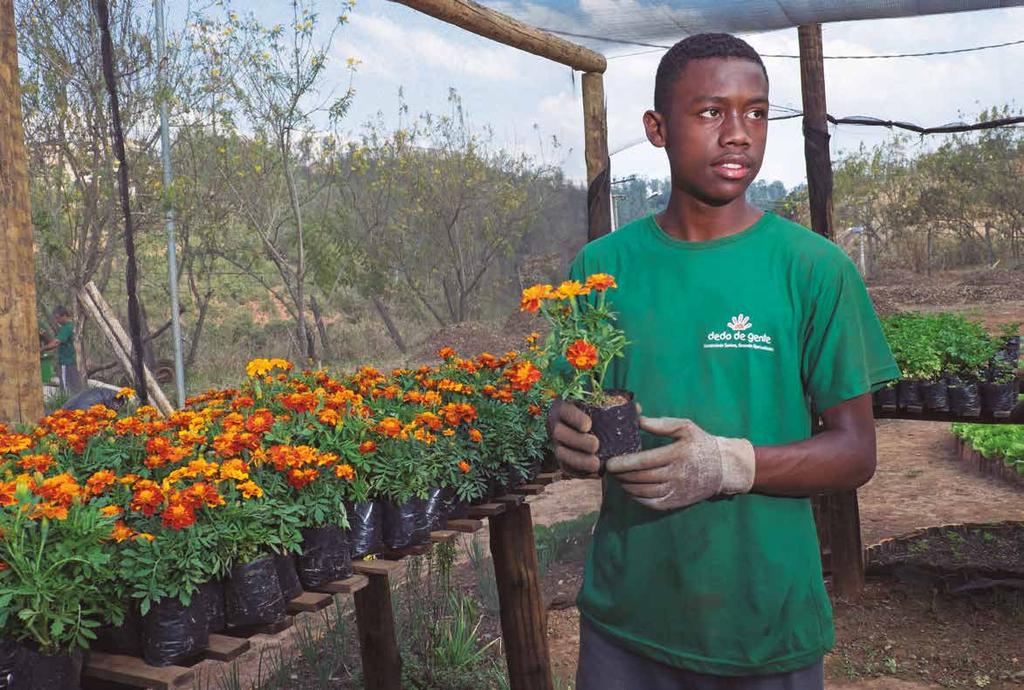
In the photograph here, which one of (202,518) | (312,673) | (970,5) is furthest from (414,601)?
(970,5)

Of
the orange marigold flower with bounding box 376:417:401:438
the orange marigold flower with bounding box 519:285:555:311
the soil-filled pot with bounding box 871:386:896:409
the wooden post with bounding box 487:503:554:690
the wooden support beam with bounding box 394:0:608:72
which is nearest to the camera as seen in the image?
the orange marigold flower with bounding box 519:285:555:311

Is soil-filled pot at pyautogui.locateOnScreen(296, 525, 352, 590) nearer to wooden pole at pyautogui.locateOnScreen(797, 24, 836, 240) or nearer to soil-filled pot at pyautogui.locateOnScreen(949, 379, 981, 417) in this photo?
soil-filled pot at pyautogui.locateOnScreen(949, 379, 981, 417)

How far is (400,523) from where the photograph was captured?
275 cm

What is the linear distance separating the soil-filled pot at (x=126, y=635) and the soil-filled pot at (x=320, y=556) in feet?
1.52

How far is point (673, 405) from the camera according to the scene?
1545 millimetres

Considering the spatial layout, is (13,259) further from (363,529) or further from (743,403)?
(743,403)

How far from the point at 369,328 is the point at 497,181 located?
3.07 metres

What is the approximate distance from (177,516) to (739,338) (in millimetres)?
1279

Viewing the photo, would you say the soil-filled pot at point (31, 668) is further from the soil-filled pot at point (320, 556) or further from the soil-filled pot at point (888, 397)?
the soil-filled pot at point (888, 397)

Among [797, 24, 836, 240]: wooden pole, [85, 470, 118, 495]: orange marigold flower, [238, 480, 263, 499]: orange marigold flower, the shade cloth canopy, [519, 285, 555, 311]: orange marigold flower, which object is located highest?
the shade cloth canopy

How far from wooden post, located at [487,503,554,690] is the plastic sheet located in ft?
4.37

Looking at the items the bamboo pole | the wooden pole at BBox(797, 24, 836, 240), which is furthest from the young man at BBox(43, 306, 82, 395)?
the wooden pole at BBox(797, 24, 836, 240)

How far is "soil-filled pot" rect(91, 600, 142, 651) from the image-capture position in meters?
2.06

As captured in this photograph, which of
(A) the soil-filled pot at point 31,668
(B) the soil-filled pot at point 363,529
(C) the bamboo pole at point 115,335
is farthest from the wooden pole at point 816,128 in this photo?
(C) the bamboo pole at point 115,335
